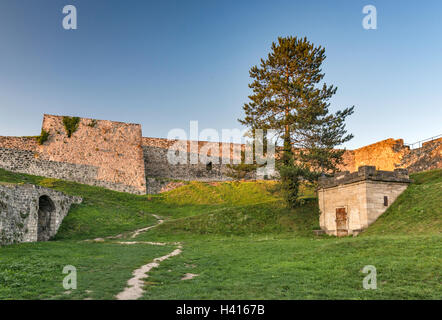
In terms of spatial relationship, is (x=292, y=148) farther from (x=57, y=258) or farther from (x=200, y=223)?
(x=57, y=258)

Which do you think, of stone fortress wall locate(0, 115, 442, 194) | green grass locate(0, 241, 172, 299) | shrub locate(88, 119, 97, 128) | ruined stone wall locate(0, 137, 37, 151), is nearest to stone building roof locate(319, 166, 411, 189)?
green grass locate(0, 241, 172, 299)

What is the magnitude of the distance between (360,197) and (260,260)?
928 cm

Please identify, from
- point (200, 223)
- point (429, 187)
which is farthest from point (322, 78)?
point (200, 223)

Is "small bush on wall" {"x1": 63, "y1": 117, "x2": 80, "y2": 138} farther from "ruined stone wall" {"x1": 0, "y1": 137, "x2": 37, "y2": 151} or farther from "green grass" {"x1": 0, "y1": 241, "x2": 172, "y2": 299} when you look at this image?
"green grass" {"x1": 0, "y1": 241, "x2": 172, "y2": 299}

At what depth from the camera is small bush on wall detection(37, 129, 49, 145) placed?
132ft

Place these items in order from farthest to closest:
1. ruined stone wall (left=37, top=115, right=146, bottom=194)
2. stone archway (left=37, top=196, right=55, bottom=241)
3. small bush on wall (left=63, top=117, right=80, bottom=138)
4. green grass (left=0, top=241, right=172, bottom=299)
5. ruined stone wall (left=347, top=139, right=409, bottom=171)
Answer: small bush on wall (left=63, top=117, right=80, bottom=138), ruined stone wall (left=347, top=139, right=409, bottom=171), ruined stone wall (left=37, top=115, right=146, bottom=194), stone archway (left=37, top=196, right=55, bottom=241), green grass (left=0, top=241, right=172, bottom=299)

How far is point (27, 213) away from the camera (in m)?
19.7

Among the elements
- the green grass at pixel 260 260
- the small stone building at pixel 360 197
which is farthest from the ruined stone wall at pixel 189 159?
the small stone building at pixel 360 197

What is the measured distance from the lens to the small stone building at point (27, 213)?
17.6m

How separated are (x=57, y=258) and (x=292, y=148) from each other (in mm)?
20215

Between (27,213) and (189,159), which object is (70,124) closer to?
(189,159)

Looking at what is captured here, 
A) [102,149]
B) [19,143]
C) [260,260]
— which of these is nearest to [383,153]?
[102,149]

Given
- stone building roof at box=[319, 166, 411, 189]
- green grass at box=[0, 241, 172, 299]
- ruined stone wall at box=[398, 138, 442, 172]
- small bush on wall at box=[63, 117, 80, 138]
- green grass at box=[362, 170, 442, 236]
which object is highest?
small bush on wall at box=[63, 117, 80, 138]
